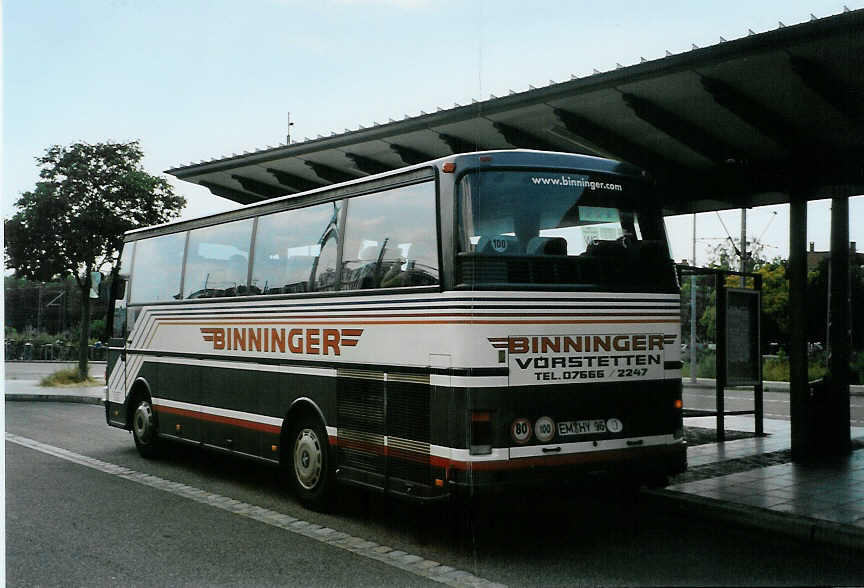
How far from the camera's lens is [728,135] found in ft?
34.4

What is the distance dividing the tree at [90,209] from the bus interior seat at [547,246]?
21.7ft

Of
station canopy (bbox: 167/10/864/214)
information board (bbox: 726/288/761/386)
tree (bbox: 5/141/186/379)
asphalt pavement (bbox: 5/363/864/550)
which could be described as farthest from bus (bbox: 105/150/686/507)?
information board (bbox: 726/288/761/386)

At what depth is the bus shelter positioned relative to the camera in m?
8.28

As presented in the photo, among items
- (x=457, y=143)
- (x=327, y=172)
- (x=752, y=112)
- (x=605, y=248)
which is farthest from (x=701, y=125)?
(x=327, y=172)

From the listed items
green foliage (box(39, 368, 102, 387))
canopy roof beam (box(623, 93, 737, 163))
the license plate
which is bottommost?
green foliage (box(39, 368, 102, 387))

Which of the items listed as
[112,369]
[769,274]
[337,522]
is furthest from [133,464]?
[769,274]

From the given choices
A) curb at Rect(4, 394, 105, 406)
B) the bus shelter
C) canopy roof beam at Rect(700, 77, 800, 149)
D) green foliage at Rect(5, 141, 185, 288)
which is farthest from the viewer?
curb at Rect(4, 394, 105, 406)

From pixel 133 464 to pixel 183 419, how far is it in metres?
0.98

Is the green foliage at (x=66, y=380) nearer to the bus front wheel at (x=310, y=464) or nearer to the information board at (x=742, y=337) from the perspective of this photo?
the bus front wheel at (x=310, y=464)

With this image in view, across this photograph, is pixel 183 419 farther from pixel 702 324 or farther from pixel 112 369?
pixel 702 324

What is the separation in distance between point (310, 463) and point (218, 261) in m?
3.07

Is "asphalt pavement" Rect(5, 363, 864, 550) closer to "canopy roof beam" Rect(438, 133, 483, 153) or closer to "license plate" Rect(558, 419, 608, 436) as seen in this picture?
"license plate" Rect(558, 419, 608, 436)

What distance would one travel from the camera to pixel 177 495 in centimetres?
922

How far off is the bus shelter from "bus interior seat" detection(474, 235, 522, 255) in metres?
2.87
